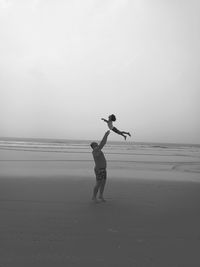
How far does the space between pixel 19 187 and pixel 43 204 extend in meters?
2.95

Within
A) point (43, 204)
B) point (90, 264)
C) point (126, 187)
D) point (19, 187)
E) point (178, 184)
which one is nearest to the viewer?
point (90, 264)

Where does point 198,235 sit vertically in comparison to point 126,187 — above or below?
above

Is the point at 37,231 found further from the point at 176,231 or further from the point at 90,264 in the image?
the point at 176,231

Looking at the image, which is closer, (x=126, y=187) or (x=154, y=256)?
(x=154, y=256)

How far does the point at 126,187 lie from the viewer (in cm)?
1238

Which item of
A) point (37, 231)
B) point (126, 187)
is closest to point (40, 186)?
Result: point (126, 187)

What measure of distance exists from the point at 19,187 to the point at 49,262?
23.2ft

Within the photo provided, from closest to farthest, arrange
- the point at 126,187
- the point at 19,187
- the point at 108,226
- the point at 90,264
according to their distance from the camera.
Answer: the point at 90,264, the point at 108,226, the point at 19,187, the point at 126,187

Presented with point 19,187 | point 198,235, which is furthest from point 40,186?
point 198,235

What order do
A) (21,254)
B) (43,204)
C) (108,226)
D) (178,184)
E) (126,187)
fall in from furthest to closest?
(178,184) → (126,187) → (43,204) → (108,226) → (21,254)

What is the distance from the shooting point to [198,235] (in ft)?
20.9

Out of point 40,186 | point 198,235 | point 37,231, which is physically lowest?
point 40,186

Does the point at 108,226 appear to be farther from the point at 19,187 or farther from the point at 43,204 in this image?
the point at 19,187

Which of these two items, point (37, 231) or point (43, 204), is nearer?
point (37, 231)
